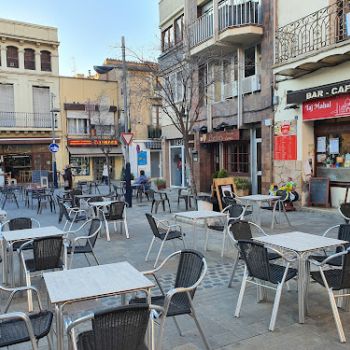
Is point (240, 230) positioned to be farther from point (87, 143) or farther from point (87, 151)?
point (87, 151)

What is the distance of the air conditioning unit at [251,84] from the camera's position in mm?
14094

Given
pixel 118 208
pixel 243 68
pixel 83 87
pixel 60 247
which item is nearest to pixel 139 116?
A: pixel 83 87

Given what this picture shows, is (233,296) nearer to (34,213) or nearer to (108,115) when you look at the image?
(34,213)

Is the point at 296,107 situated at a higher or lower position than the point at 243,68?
lower

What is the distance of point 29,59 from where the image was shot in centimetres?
2928

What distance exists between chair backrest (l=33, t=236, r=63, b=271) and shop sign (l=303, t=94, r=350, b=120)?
27.9ft

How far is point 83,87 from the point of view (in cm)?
3112

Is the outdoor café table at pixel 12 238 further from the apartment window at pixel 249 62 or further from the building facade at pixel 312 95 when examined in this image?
the apartment window at pixel 249 62

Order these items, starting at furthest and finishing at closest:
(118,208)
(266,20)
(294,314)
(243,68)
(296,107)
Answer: (243,68) < (266,20) < (296,107) < (118,208) < (294,314)

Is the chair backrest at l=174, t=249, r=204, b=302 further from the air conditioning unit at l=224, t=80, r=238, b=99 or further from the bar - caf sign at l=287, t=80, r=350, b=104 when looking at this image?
the air conditioning unit at l=224, t=80, r=238, b=99

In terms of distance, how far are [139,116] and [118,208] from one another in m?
24.0

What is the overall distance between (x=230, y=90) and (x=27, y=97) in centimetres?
1871

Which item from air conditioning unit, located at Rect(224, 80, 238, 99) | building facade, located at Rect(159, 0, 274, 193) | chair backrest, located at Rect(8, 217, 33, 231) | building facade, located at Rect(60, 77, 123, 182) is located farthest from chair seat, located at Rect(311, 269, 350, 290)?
building facade, located at Rect(60, 77, 123, 182)

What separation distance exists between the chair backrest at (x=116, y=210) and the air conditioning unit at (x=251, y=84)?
7.67 metres
